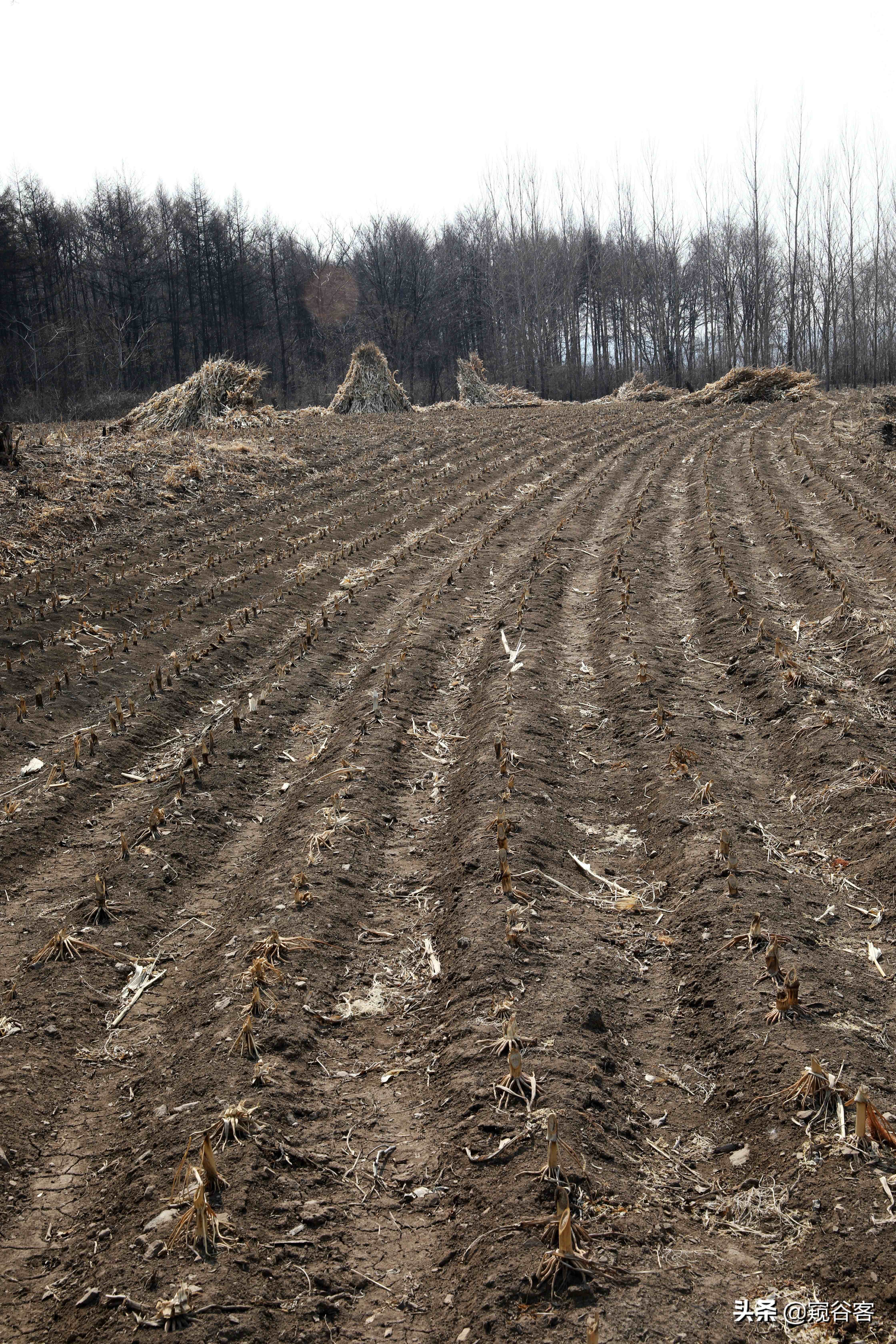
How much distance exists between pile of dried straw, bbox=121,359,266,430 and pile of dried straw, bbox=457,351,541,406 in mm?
Result: 12940

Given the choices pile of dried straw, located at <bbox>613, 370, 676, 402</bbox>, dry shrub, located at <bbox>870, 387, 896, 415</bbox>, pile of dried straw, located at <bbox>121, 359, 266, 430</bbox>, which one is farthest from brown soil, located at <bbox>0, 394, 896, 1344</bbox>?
pile of dried straw, located at <bbox>613, 370, 676, 402</bbox>

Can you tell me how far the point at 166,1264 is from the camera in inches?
120

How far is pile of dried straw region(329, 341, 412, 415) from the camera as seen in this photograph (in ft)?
109

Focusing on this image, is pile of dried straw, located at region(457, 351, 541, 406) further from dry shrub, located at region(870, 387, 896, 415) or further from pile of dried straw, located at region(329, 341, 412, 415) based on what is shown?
dry shrub, located at region(870, 387, 896, 415)

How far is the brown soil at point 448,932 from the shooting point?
3076mm

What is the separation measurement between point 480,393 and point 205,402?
15402 millimetres

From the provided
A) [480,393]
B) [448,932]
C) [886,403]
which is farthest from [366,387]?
[448,932]

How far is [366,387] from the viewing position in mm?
33219

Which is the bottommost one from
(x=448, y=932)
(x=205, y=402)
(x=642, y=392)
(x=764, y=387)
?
(x=448, y=932)

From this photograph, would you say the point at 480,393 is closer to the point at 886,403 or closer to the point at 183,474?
the point at 886,403

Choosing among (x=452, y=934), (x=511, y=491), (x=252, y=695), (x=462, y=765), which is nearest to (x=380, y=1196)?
(x=452, y=934)

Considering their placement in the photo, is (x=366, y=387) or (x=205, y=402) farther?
(x=366, y=387)

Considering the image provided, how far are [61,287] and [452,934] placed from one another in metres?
49.0

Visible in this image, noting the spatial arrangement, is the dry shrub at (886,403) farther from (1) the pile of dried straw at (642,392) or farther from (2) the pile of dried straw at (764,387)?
(1) the pile of dried straw at (642,392)
